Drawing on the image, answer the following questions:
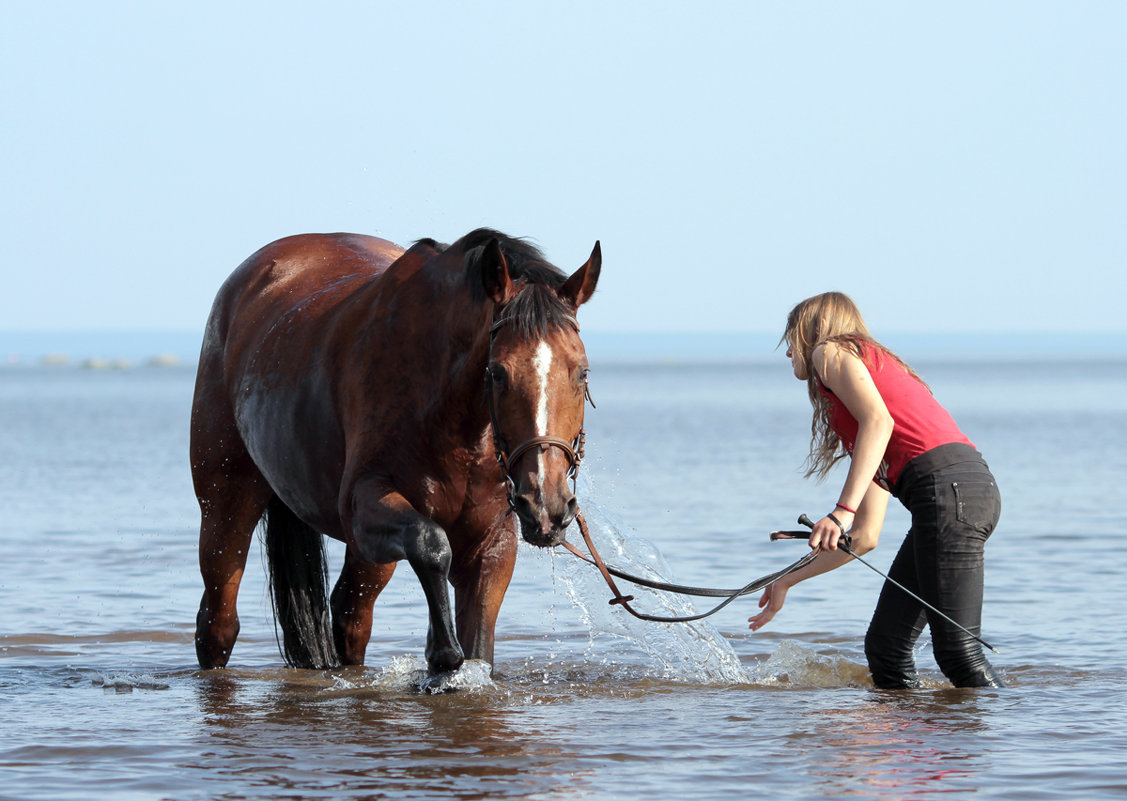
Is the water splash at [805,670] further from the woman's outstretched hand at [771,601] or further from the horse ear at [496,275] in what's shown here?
the horse ear at [496,275]

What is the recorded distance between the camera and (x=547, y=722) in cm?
577

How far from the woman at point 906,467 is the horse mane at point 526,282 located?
1.10 metres

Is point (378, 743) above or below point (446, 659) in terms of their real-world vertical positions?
below

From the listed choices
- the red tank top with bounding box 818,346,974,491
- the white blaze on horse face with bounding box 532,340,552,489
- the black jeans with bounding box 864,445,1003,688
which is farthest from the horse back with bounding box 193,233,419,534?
the black jeans with bounding box 864,445,1003,688

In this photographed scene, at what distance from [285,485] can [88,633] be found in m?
2.72

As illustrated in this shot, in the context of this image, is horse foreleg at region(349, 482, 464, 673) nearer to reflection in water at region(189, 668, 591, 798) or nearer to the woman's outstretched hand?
reflection in water at region(189, 668, 591, 798)

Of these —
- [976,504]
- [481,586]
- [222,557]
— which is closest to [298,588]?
[222,557]

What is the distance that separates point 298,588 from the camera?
24.4 ft

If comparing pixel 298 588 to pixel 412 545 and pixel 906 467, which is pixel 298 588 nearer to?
pixel 412 545

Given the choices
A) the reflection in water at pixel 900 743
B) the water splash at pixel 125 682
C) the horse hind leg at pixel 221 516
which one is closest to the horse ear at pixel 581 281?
the reflection in water at pixel 900 743

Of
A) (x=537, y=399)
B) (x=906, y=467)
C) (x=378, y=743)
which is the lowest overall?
(x=378, y=743)

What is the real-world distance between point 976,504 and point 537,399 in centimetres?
183

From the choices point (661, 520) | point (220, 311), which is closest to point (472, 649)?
point (220, 311)

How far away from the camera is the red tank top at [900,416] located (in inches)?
228
